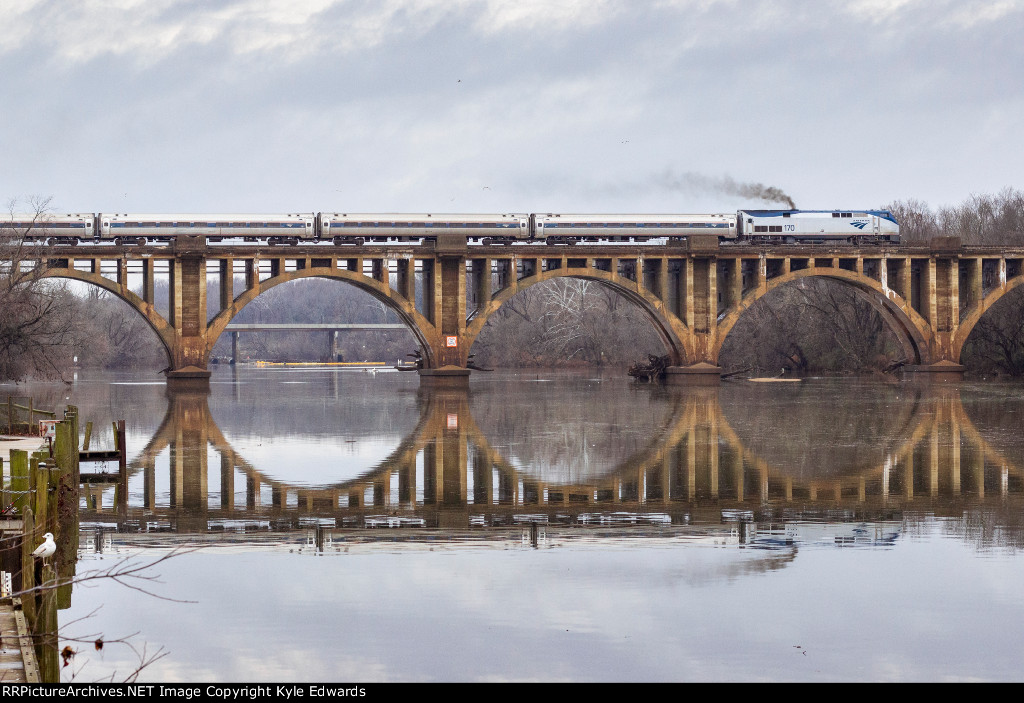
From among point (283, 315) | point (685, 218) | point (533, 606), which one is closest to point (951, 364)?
point (685, 218)

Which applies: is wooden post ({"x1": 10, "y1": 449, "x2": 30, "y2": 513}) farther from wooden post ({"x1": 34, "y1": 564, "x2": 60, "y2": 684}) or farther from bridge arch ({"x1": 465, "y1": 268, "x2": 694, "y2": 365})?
bridge arch ({"x1": 465, "y1": 268, "x2": 694, "y2": 365})

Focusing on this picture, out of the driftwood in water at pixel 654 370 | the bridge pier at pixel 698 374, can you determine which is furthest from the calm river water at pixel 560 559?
the driftwood in water at pixel 654 370

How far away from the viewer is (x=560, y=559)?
42.0 feet

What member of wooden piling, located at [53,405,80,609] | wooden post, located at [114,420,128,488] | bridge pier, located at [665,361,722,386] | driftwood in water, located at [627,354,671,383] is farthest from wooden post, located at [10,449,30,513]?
driftwood in water, located at [627,354,671,383]

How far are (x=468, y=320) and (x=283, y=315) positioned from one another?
13540cm

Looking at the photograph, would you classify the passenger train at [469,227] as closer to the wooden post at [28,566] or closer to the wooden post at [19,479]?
the wooden post at [19,479]

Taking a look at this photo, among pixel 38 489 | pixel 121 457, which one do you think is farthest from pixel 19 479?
pixel 121 457

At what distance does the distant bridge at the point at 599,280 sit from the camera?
55219 millimetres

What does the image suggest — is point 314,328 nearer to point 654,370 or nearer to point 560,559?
point 654,370

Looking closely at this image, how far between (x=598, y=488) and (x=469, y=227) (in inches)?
1580

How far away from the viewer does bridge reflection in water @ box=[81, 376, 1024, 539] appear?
15664 mm

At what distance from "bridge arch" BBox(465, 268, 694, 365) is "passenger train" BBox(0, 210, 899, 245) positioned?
1872mm

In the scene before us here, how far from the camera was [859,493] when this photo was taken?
58.2 ft

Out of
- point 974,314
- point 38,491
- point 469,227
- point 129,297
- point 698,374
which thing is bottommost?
point 38,491
